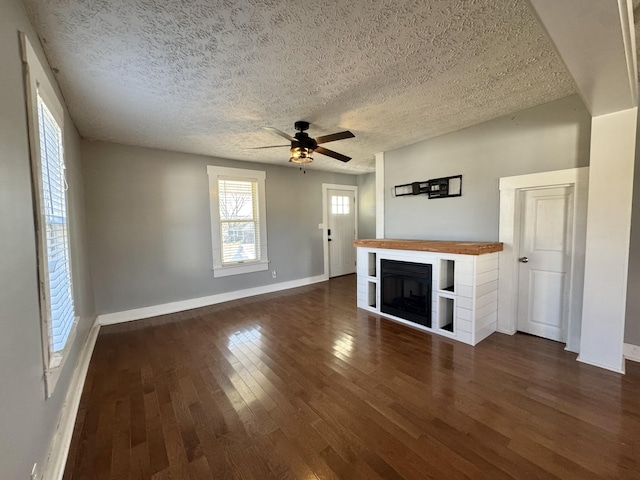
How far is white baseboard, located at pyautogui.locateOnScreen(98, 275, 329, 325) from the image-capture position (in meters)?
3.62

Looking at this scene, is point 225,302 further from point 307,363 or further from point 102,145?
point 102,145

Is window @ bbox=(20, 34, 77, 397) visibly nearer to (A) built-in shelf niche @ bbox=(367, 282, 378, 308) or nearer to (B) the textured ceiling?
(B) the textured ceiling

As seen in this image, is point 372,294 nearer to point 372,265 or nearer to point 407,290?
point 372,265

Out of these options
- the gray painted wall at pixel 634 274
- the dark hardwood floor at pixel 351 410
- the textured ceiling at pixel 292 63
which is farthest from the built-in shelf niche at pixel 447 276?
the textured ceiling at pixel 292 63

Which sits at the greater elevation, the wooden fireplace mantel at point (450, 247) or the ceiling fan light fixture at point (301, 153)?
the ceiling fan light fixture at point (301, 153)

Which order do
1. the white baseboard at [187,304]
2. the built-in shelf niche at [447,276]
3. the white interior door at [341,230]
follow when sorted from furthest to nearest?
the white interior door at [341,230] → the white baseboard at [187,304] → the built-in shelf niche at [447,276]

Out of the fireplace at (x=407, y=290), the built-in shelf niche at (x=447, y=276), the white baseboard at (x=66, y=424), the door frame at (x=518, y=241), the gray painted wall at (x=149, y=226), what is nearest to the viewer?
the white baseboard at (x=66, y=424)

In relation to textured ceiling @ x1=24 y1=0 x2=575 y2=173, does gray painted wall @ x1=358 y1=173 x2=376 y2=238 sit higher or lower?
lower

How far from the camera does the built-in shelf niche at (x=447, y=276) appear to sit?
3.04 meters

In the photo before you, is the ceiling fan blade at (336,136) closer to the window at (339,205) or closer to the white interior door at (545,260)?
the white interior door at (545,260)

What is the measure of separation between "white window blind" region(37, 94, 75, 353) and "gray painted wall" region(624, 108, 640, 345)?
173 inches

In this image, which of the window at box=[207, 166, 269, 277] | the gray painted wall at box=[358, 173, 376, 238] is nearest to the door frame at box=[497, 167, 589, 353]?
the gray painted wall at box=[358, 173, 376, 238]

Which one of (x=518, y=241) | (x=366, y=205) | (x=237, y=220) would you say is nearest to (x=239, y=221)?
(x=237, y=220)

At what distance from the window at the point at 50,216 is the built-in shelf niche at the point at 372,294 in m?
3.22
